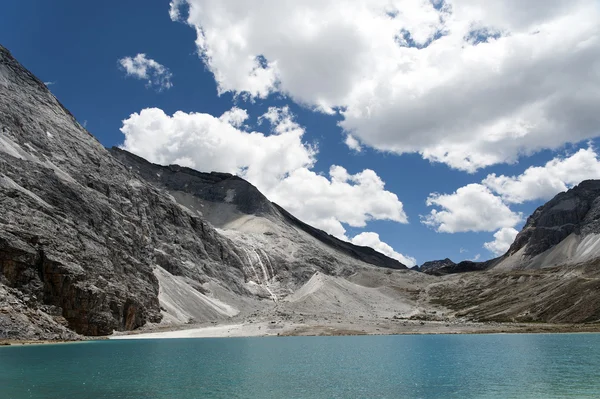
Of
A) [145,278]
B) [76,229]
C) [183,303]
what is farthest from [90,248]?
[183,303]

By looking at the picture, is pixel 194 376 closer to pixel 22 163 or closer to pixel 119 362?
pixel 119 362

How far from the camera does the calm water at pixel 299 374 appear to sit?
32906 millimetres

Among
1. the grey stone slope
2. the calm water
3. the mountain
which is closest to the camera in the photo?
the calm water

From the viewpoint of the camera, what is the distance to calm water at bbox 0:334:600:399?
108 feet

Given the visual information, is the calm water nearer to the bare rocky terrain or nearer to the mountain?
the mountain

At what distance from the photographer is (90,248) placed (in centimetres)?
9738

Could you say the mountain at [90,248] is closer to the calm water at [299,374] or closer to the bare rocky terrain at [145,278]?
the bare rocky terrain at [145,278]

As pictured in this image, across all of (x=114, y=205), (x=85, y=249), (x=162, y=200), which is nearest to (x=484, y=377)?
(x=85, y=249)

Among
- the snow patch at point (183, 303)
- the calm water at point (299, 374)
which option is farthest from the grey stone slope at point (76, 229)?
the calm water at point (299, 374)

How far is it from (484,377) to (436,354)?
71.4ft

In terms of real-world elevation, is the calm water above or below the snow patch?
below

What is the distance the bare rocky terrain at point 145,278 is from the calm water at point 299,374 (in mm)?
25634

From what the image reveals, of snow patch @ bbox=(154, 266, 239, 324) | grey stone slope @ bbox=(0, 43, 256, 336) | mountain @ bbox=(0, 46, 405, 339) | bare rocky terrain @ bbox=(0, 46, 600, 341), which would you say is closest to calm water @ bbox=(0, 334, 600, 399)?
mountain @ bbox=(0, 46, 405, 339)

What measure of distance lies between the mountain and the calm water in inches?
933
